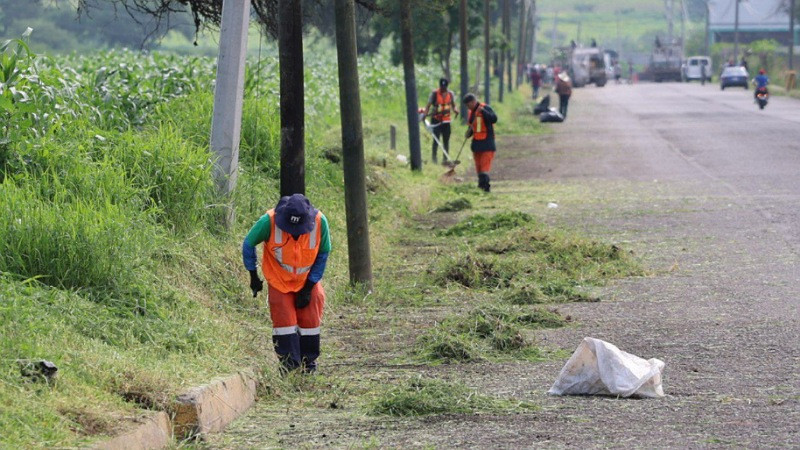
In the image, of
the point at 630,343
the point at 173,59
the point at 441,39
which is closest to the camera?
the point at 630,343

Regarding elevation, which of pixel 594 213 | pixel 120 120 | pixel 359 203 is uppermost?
pixel 120 120

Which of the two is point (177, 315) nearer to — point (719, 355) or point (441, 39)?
point (719, 355)

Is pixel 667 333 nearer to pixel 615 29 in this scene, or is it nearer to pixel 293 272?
pixel 293 272

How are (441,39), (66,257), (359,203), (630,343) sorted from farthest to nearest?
1. (441,39)
2. (359,203)
3. (630,343)
4. (66,257)

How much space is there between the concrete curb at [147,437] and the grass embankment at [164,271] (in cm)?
11

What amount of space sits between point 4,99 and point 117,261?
268cm

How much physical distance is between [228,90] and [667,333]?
4817mm

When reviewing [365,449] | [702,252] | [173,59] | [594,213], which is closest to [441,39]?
[173,59]

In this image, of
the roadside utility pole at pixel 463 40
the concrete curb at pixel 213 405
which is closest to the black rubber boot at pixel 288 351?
the concrete curb at pixel 213 405

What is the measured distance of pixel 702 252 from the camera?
13969 millimetres

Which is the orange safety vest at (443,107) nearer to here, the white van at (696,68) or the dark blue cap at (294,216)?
the dark blue cap at (294,216)

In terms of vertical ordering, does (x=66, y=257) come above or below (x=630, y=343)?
above

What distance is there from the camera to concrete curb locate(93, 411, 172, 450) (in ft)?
20.1

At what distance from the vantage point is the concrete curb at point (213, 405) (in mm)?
6918
